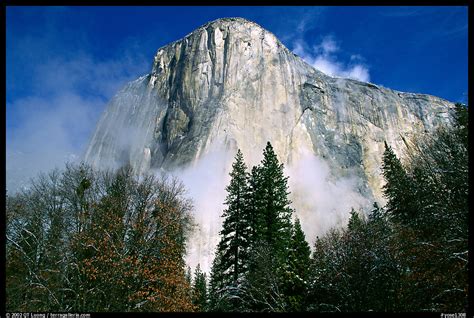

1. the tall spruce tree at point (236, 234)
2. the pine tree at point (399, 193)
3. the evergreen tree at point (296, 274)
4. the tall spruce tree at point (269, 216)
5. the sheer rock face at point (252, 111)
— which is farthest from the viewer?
the sheer rock face at point (252, 111)

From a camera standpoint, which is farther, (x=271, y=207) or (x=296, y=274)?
(x=271, y=207)

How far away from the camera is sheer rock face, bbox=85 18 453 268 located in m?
81.4

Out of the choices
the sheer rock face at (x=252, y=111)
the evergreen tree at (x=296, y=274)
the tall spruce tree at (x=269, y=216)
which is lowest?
the evergreen tree at (x=296, y=274)

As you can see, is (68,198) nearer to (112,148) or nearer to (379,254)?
(379,254)

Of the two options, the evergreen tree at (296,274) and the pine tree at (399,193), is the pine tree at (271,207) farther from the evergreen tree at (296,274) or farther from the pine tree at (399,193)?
the pine tree at (399,193)

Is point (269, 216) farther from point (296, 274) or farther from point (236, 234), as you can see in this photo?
point (296, 274)

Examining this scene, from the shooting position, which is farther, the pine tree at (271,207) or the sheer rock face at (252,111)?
the sheer rock face at (252,111)

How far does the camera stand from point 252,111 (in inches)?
3305

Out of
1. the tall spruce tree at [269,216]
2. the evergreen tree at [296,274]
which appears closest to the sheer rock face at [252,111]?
the tall spruce tree at [269,216]

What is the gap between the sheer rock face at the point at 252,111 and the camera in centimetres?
8144

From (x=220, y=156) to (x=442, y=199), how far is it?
60.2 m

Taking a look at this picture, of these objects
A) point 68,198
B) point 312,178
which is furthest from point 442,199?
point 312,178

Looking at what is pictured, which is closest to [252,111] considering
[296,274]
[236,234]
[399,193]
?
[236,234]

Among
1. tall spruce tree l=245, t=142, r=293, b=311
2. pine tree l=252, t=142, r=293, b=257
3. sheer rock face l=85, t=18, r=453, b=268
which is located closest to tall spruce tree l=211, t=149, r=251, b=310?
tall spruce tree l=245, t=142, r=293, b=311
